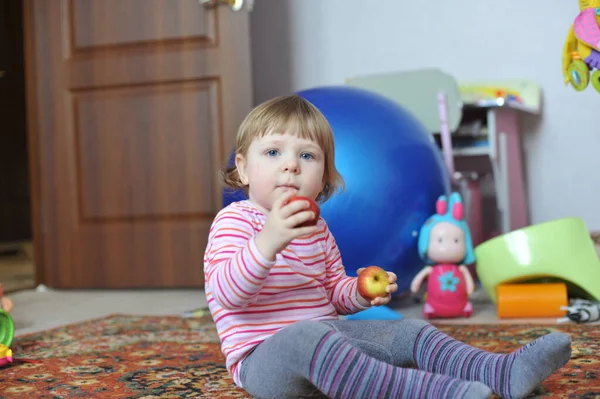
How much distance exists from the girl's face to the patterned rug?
327mm

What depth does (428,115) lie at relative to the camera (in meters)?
2.59

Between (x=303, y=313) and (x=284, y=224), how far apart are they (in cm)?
20

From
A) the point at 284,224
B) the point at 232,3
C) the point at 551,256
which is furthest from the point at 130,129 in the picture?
the point at 284,224

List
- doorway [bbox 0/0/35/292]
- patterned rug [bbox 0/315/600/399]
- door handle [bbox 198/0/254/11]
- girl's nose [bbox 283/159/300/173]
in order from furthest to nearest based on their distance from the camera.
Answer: doorway [bbox 0/0/35/292], door handle [bbox 198/0/254/11], patterned rug [bbox 0/315/600/399], girl's nose [bbox 283/159/300/173]

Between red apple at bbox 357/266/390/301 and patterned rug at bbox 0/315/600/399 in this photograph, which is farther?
patterned rug at bbox 0/315/600/399

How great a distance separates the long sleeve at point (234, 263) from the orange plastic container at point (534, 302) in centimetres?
101

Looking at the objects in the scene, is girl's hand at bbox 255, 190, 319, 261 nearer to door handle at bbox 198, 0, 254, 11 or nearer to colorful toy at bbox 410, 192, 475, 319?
colorful toy at bbox 410, 192, 475, 319

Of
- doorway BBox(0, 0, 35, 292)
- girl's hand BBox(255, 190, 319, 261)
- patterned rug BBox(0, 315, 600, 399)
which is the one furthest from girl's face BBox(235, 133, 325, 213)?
doorway BBox(0, 0, 35, 292)

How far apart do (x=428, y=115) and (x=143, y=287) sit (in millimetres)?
1214

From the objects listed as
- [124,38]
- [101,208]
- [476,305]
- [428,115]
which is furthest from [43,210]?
[476,305]

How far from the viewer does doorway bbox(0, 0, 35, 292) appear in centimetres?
525

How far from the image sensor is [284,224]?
924 millimetres

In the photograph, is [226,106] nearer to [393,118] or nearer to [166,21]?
[166,21]

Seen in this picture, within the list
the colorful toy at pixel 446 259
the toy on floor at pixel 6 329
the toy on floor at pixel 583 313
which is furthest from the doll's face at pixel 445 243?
the toy on floor at pixel 6 329
